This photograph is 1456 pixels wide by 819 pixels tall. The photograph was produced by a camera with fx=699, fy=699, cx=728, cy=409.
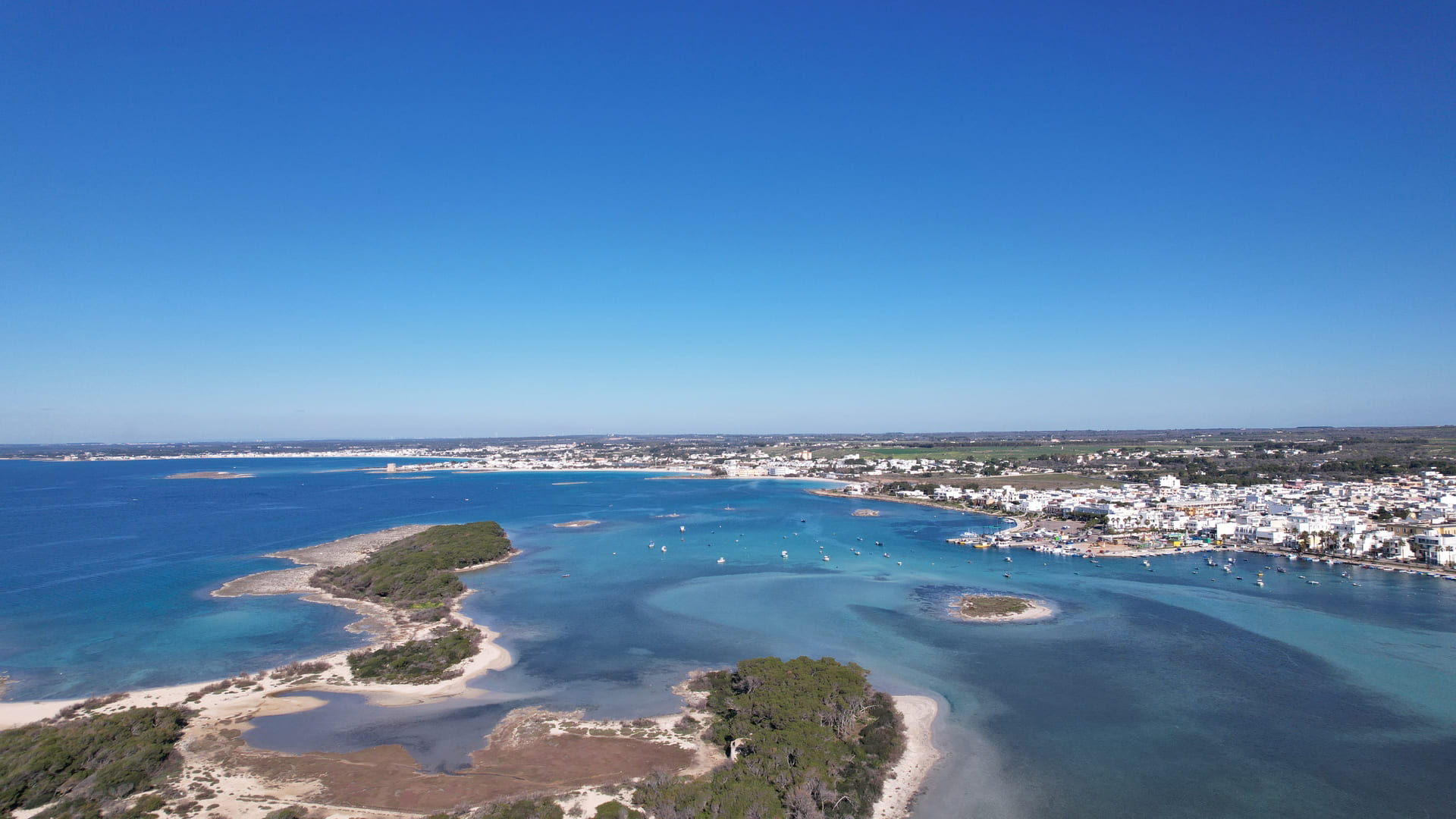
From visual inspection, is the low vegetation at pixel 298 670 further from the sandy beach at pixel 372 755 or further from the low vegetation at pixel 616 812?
the low vegetation at pixel 616 812

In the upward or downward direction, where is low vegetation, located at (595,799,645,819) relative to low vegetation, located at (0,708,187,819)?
downward

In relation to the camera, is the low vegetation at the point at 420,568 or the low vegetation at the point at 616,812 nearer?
the low vegetation at the point at 616,812

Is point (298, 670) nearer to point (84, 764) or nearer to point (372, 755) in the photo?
point (84, 764)

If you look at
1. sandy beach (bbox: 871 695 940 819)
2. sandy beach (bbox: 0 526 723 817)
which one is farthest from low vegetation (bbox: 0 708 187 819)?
sandy beach (bbox: 871 695 940 819)

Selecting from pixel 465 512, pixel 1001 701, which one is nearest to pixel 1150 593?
pixel 1001 701

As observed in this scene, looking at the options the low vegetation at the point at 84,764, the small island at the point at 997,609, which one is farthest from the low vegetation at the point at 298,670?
the small island at the point at 997,609

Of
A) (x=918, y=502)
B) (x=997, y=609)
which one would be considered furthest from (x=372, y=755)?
(x=918, y=502)

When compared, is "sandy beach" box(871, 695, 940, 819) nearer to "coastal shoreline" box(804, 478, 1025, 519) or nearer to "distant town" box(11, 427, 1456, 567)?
"distant town" box(11, 427, 1456, 567)
